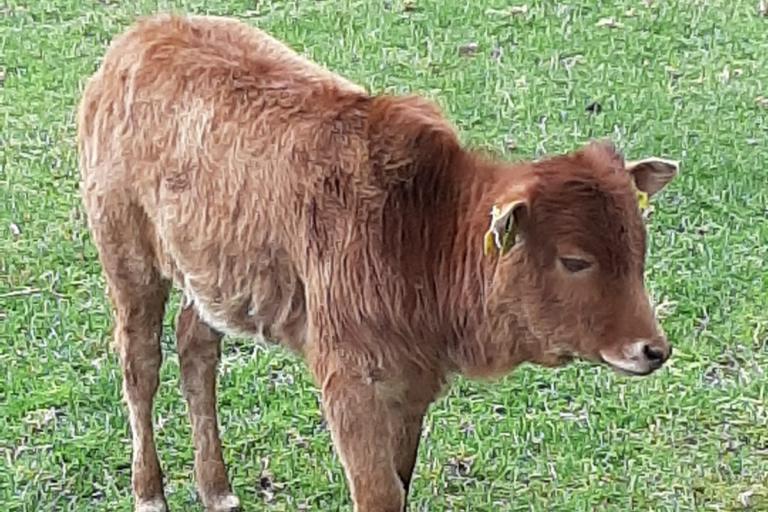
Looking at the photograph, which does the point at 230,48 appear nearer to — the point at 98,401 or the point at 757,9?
the point at 98,401

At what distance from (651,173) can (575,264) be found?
478 mm

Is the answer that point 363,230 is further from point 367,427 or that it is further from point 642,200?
point 642,200

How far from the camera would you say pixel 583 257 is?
3844 millimetres

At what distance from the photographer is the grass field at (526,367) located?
5254mm

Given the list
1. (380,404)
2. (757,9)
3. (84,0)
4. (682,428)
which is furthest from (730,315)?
(84,0)

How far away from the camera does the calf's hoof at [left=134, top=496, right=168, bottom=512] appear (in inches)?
199

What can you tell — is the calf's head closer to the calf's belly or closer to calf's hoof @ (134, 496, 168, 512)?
the calf's belly

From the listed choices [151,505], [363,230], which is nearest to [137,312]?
[151,505]

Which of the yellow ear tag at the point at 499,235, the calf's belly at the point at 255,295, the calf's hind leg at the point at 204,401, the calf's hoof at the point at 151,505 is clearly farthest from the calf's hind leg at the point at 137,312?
the yellow ear tag at the point at 499,235

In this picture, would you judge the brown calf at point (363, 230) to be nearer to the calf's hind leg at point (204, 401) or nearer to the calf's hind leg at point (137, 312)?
the calf's hind leg at point (137, 312)

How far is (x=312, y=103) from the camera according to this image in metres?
4.34

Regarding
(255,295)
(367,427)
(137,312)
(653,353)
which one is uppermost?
(653,353)

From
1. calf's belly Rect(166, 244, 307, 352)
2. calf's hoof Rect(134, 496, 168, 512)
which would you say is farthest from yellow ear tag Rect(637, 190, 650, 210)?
calf's hoof Rect(134, 496, 168, 512)

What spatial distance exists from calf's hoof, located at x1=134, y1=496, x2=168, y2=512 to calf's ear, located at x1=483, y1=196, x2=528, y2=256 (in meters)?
1.77
